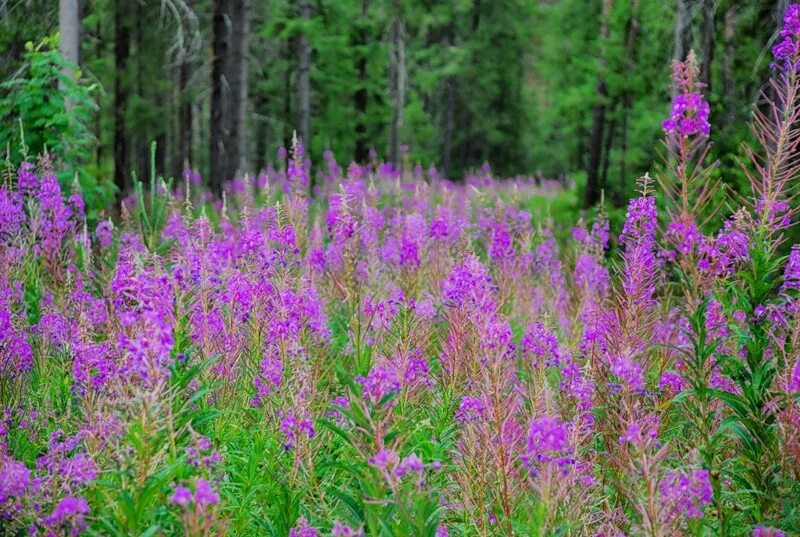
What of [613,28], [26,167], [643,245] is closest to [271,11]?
[613,28]

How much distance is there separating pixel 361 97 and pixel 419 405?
23.6m

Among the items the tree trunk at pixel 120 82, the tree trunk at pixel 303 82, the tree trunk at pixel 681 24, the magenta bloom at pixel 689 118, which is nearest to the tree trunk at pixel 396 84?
the tree trunk at pixel 303 82

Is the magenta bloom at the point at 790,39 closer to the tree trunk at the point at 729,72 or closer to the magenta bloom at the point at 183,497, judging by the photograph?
the magenta bloom at the point at 183,497

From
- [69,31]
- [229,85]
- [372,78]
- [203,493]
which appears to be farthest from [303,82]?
[203,493]

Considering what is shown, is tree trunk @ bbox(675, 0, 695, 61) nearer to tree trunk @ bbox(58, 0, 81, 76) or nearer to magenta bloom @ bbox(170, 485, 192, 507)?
tree trunk @ bbox(58, 0, 81, 76)

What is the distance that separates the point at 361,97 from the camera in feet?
90.0

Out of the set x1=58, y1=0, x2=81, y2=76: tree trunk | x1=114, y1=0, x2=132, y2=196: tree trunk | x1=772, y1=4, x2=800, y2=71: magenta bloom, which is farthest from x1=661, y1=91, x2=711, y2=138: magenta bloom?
x1=114, y1=0, x2=132, y2=196: tree trunk

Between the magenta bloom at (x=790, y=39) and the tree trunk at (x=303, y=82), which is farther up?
the magenta bloom at (x=790, y=39)

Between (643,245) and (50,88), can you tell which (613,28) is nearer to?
(50,88)

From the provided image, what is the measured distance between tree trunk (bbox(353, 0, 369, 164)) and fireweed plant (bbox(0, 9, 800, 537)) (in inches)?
824

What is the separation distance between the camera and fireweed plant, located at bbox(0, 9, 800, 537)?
3227mm

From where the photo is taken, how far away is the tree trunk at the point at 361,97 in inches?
997

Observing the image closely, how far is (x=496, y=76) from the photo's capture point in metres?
34.8

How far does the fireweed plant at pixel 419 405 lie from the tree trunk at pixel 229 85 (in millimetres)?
9862
